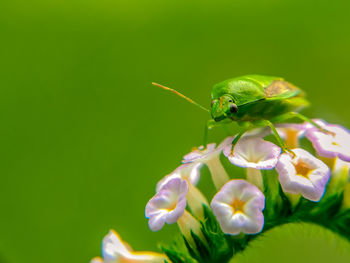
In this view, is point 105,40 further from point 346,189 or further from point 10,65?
point 346,189

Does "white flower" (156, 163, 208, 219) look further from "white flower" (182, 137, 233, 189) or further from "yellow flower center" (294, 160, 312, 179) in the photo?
"yellow flower center" (294, 160, 312, 179)

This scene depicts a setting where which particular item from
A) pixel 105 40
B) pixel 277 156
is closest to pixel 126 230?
pixel 105 40

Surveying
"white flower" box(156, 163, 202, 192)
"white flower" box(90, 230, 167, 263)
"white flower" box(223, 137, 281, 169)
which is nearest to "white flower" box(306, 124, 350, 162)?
"white flower" box(223, 137, 281, 169)

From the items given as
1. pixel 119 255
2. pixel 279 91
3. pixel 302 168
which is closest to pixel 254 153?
pixel 302 168

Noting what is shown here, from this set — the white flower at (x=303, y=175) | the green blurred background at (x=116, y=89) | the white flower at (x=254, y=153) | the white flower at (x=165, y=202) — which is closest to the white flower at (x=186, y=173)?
the white flower at (x=165, y=202)

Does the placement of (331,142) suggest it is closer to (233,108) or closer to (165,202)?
(233,108)
